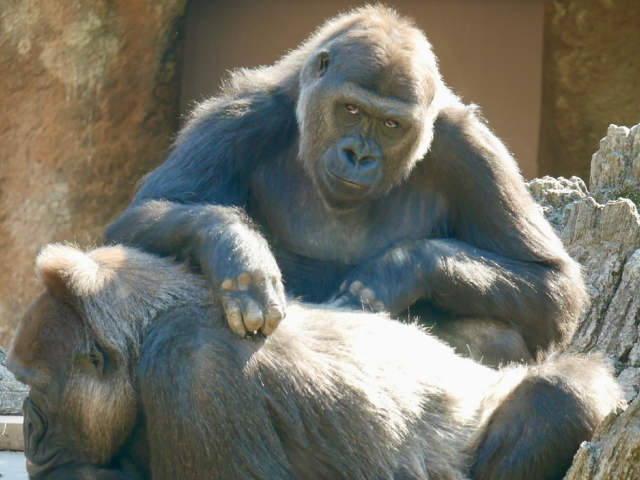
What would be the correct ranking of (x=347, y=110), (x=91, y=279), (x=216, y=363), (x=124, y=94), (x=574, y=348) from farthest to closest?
(x=124, y=94)
(x=574, y=348)
(x=347, y=110)
(x=91, y=279)
(x=216, y=363)

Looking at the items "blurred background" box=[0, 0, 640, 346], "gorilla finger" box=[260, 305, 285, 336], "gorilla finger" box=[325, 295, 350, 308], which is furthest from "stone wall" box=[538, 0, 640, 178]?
"gorilla finger" box=[260, 305, 285, 336]

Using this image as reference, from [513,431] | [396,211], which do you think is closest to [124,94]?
[396,211]

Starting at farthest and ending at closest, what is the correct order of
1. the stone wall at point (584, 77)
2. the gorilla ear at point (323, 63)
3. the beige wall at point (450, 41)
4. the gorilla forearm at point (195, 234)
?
the beige wall at point (450, 41) → the stone wall at point (584, 77) → the gorilla ear at point (323, 63) → the gorilla forearm at point (195, 234)

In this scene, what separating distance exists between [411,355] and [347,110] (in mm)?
1118

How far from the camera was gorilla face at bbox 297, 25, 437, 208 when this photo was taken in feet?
12.4

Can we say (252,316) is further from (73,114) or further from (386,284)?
(73,114)

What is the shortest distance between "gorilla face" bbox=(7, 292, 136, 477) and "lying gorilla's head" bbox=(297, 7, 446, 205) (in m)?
1.22

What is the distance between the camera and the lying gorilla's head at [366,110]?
3.77 meters

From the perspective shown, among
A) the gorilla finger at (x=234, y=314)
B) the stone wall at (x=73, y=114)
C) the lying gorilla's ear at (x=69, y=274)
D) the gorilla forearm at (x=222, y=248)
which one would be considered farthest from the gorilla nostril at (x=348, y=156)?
the stone wall at (x=73, y=114)

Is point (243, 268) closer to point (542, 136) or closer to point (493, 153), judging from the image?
point (493, 153)

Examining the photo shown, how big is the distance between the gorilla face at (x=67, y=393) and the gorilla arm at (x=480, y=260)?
3.39ft

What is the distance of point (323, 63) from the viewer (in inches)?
157

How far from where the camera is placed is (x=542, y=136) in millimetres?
7754

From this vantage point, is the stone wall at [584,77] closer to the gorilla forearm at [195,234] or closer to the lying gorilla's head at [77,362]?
the gorilla forearm at [195,234]
